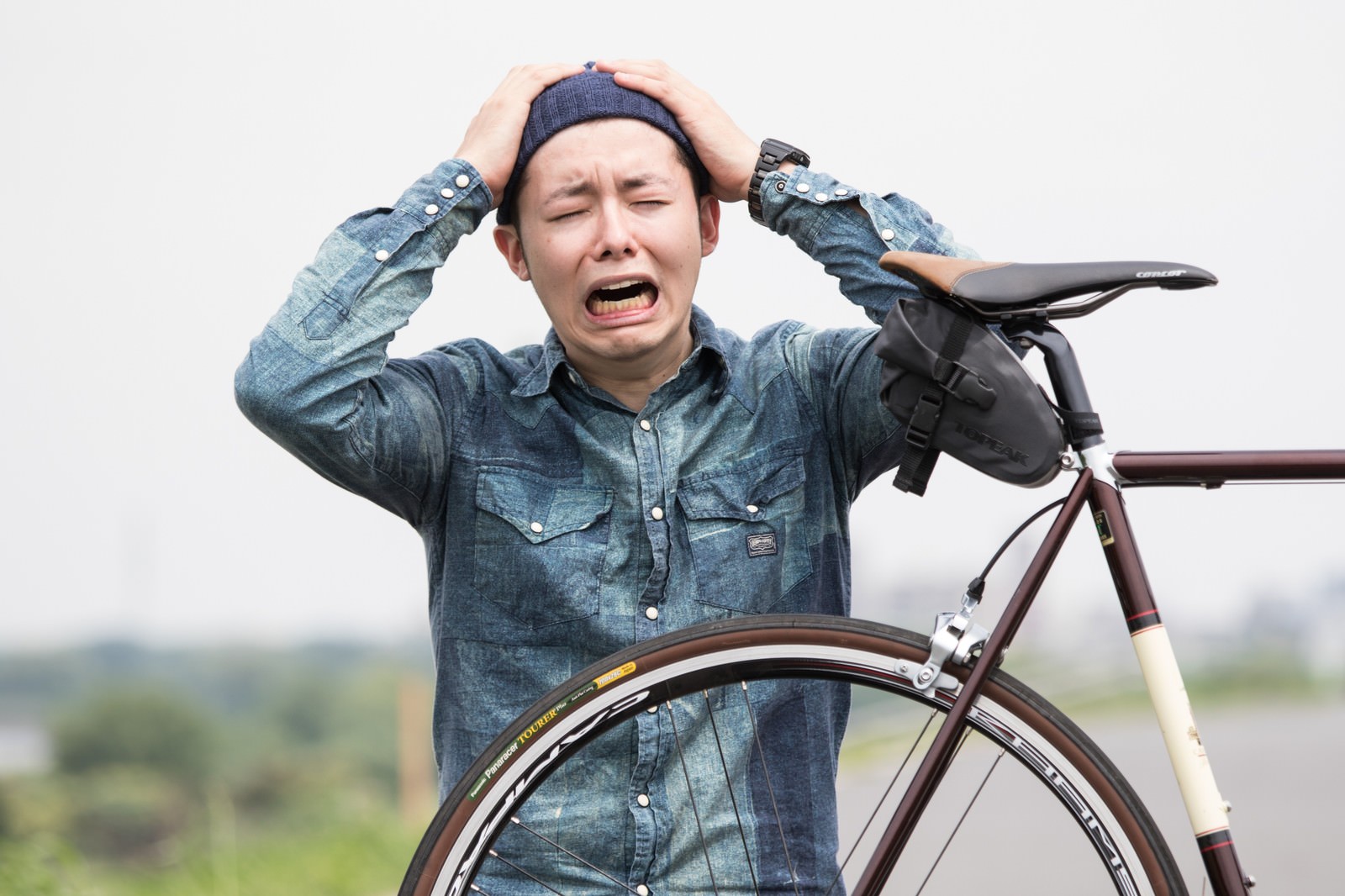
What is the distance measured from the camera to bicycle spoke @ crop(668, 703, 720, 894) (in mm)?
1993

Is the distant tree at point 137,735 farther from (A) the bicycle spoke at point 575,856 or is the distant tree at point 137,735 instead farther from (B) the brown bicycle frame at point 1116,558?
(B) the brown bicycle frame at point 1116,558

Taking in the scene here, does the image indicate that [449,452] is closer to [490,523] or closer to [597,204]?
[490,523]

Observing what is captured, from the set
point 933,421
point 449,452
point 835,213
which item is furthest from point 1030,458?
point 449,452

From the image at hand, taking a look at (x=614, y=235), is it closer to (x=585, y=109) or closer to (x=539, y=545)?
(x=585, y=109)

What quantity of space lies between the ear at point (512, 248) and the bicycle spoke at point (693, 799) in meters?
0.79

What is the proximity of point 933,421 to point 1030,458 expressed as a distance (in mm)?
134

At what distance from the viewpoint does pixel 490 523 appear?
2186mm

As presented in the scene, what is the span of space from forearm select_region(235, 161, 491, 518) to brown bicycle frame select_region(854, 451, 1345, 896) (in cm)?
97

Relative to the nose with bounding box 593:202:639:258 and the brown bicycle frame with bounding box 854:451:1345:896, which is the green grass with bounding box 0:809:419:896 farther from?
the brown bicycle frame with bounding box 854:451:1345:896

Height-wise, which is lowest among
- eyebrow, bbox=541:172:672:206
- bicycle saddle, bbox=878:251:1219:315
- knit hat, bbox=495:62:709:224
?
bicycle saddle, bbox=878:251:1219:315

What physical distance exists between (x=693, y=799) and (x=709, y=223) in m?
0.97

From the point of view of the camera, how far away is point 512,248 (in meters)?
2.35

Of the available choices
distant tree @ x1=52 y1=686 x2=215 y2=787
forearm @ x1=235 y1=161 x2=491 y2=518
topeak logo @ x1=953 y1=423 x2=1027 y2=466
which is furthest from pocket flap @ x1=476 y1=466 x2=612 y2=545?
distant tree @ x1=52 y1=686 x2=215 y2=787

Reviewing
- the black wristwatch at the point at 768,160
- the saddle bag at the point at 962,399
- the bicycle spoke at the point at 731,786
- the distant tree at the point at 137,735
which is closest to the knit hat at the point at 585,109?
the black wristwatch at the point at 768,160
